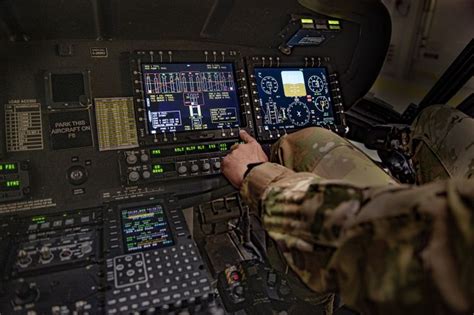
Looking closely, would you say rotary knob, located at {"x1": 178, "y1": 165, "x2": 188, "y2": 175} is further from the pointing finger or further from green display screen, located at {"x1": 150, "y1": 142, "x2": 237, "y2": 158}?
the pointing finger

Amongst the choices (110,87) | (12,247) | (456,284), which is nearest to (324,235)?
(456,284)

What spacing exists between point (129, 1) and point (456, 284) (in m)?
1.39

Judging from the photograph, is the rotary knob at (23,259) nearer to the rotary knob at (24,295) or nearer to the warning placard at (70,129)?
the rotary knob at (24,295)

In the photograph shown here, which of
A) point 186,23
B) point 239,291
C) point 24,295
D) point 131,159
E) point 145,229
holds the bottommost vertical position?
point 239,291

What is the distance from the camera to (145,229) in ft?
4.51

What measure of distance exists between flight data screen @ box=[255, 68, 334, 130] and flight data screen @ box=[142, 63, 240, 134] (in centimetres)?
15

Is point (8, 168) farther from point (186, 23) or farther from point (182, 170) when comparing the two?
point (186, 23)

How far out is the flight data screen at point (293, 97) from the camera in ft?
6.41

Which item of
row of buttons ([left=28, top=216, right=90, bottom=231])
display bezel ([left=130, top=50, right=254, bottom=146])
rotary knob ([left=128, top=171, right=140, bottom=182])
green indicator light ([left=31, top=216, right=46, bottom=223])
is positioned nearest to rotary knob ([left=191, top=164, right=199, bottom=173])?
display bezel ([left=130, top=50, right=254, bottom=146])

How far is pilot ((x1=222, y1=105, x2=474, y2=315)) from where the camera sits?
60 centimetres

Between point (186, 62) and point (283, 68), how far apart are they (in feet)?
1.61

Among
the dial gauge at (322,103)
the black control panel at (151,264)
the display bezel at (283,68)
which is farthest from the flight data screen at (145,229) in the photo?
the dial gauge at (322,103)

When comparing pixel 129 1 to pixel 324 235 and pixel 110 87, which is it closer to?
pixel 110 87

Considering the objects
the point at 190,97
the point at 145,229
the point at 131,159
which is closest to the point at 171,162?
the point at 131,159
